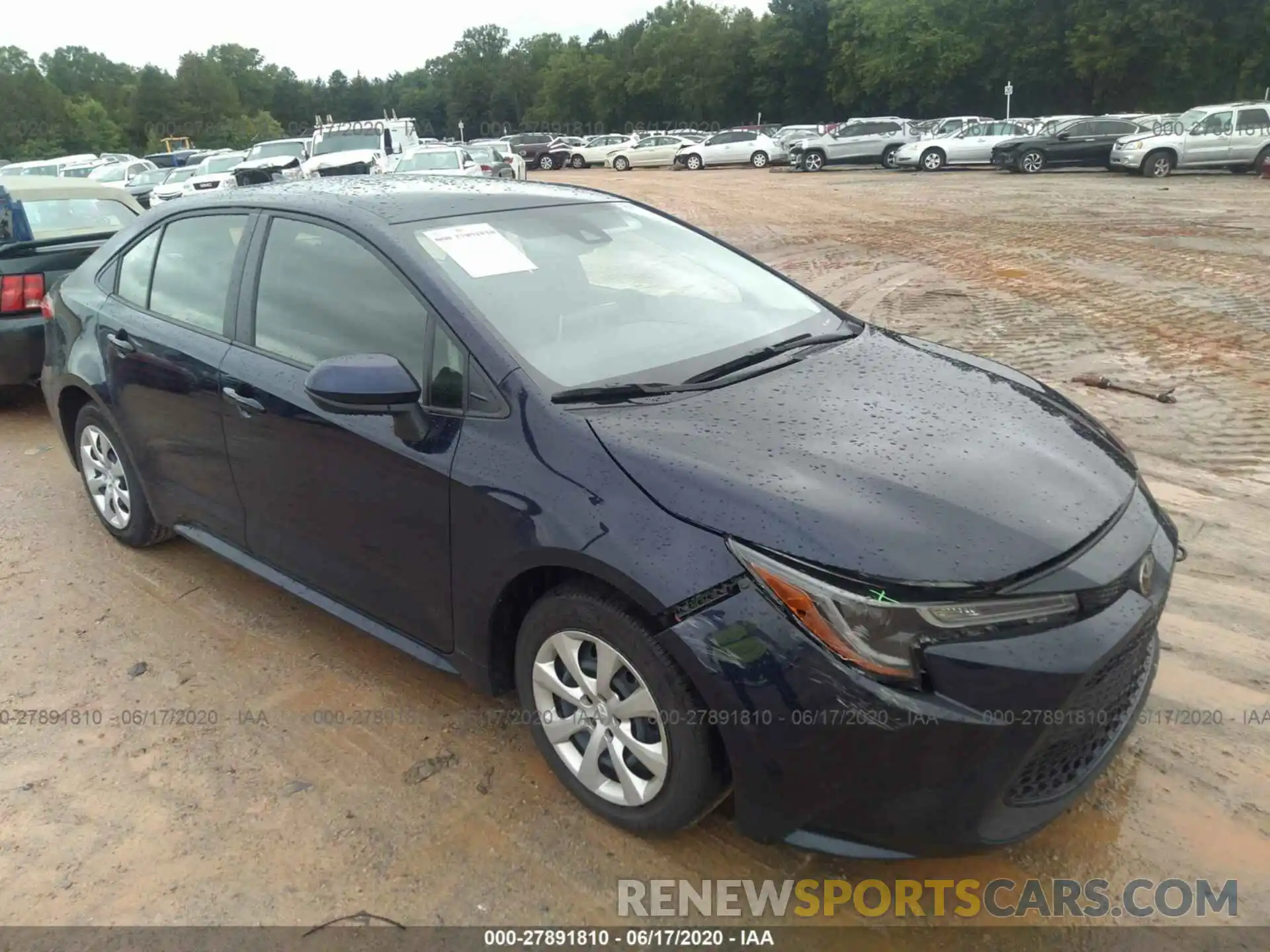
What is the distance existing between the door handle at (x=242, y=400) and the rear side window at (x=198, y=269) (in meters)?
0.27

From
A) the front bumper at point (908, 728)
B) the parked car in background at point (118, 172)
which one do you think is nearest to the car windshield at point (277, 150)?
the parked car in background at point (118, 172)

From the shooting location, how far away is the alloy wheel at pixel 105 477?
436cm

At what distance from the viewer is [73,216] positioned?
7.23 meters

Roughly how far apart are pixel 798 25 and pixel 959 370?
68674mm

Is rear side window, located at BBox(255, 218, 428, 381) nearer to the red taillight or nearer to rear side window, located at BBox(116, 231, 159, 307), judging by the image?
rear side window, located at BBox(116, 231, 159, 307)

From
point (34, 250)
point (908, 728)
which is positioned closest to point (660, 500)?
point (908, 728)

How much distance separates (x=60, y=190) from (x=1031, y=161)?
79.9 ft

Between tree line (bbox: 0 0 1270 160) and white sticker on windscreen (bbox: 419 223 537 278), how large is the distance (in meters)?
51.9

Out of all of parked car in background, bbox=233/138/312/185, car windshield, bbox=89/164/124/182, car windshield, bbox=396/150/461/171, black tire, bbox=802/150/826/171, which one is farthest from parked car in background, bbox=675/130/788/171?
car windshield, bbox=89/164/124/182

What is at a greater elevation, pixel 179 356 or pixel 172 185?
pixel 172 185

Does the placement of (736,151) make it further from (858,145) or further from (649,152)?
(858,145)

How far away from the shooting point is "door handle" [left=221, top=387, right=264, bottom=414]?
328cm

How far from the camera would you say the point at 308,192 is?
3.54 metres

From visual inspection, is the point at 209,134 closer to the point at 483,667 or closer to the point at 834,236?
the point at 834,236
